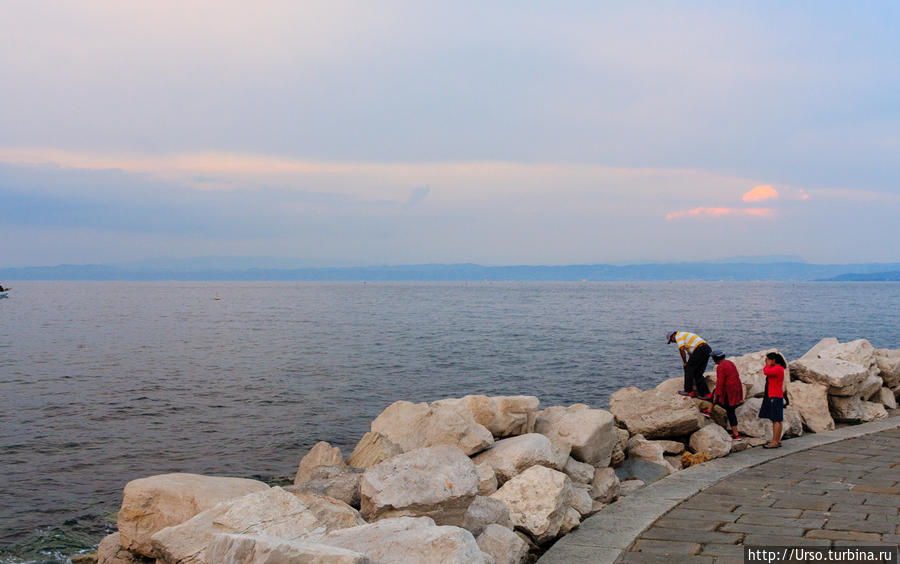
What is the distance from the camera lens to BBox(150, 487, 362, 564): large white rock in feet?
17.4

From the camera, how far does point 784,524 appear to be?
6.39 meters

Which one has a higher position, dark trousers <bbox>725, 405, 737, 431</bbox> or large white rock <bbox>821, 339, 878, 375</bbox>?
large white rock <bbox>821, 339, 878, 375</bbox>

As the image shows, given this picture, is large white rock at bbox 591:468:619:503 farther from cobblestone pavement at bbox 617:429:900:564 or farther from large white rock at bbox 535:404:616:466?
cobblestone pavement at bbox 617:429:900:564

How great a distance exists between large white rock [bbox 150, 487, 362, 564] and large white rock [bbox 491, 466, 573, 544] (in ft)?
6.61

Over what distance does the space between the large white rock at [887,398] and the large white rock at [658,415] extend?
5.71 metres

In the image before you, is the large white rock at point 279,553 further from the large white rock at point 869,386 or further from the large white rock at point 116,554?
the large white rock at point 869,386

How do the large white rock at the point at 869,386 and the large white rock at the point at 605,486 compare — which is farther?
Result: the large white rock at the point at 869,386

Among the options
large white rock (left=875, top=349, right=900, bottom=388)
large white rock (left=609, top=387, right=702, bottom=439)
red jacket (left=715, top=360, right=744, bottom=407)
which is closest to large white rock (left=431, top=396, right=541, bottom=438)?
large white rock (left=609, top=387, right=702, bottom=439)

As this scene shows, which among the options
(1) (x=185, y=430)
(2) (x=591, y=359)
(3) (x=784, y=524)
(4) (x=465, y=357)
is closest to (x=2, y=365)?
(1) (x=185, y=430)

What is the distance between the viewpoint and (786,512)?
22.3ft

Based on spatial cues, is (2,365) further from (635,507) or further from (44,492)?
(635,507)

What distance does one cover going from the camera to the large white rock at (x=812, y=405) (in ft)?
38.0

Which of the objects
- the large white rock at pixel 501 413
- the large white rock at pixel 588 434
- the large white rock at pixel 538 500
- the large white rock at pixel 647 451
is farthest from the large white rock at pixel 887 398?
the large white rock at pixel 538 500

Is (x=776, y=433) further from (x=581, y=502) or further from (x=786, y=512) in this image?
(x=581, y=502)
